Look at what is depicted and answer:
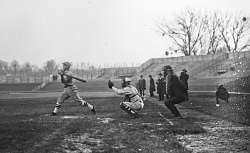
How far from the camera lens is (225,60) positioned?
4147 cm

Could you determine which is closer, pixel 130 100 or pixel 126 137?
pixel 126 137

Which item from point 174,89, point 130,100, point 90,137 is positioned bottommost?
point 90,137

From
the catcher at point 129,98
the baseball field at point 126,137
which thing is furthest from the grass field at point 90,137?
the catcher at point 129,98

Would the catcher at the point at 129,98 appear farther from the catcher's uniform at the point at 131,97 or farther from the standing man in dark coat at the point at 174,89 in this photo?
the standing man in dark coat at the point at 174,89

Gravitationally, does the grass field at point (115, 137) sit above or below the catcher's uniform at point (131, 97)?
below

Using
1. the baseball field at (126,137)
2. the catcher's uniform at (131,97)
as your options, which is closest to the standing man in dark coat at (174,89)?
the catcher's uniform at (131,97)

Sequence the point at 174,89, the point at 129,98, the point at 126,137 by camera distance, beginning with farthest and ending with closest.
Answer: the point at 129,98 < the point at 174,89 < the point at 126,137

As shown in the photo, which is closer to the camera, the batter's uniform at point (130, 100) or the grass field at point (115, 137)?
the grass field at point (115, 137)

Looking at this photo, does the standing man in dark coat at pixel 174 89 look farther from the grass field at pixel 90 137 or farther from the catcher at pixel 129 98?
the grass field at pixel 90 137

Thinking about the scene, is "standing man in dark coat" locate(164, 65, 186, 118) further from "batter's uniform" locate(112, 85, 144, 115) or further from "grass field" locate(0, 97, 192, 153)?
"grass field" locate(0, 97, 192, 153)

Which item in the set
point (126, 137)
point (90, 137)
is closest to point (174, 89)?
point (126, 137)

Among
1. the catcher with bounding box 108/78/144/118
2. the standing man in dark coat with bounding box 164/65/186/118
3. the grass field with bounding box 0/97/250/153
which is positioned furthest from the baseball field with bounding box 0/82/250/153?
the standing man in dark coat with bounding box 164/65/186/118

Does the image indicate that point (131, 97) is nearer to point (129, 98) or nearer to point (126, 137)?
point (129, 98)

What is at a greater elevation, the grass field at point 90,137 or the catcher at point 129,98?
the catcher at point 129,98
